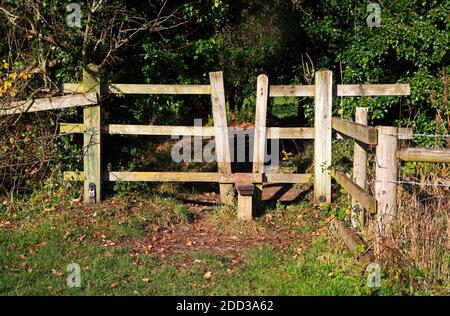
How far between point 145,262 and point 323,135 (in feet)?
11.3

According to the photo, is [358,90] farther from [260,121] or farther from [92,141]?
[92,141]

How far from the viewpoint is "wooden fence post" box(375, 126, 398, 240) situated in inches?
228

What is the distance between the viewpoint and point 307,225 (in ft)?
26.5

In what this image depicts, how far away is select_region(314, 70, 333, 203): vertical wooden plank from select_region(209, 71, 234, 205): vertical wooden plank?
1244mm

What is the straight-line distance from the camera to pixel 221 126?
28.6 feet

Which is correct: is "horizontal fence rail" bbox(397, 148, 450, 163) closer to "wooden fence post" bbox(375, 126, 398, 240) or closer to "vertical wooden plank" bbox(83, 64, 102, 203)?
"wooden fence post" bbox(375, 126, 398, 240)

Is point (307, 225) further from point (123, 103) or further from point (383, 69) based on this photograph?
point (383, 69)

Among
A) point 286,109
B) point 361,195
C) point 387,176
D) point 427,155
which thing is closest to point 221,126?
point 361,195

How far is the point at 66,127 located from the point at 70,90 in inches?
20.1

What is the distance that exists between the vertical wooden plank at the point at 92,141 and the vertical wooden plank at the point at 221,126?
1575mm

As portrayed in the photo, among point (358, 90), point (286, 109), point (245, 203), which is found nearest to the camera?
point (245, 203)

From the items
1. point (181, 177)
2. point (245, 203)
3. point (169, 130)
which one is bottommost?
point (245, 203)
